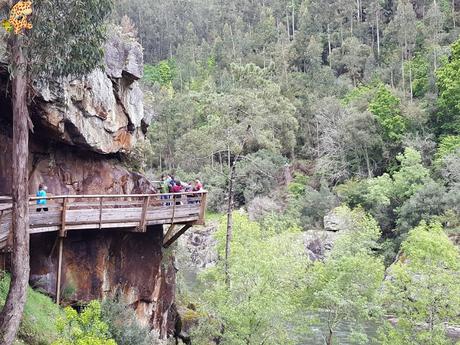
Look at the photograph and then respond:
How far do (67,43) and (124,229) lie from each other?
7294mm

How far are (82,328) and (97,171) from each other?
10199 millimetres

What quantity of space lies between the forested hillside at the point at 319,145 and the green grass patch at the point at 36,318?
7815 mm

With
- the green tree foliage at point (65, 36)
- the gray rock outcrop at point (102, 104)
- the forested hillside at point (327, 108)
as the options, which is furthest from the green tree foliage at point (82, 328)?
the forested hillside at point (327, 108)

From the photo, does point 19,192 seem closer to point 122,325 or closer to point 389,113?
point 122,325

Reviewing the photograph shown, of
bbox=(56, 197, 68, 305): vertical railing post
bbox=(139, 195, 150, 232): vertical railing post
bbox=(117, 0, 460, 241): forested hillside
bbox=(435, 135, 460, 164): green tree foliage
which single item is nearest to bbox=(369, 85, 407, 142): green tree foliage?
bbox=(117, 0, 460, 241): forested hillside

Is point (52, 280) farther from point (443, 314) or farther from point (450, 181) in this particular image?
point (450, 181)

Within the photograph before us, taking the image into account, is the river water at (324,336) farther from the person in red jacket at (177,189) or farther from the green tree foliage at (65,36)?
the green tree foliage at (65,36)

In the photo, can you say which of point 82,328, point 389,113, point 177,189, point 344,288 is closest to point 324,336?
point 344,288

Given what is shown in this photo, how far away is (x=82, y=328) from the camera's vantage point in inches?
434

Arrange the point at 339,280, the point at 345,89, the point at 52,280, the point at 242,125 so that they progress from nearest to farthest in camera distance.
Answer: the point at 52,280, the point at 339,280, the point at 242,125, the point at 345,89

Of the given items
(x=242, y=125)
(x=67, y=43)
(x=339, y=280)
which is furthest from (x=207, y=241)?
(x=67, y=43)

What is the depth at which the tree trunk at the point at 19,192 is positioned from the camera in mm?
12648

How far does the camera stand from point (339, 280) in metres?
24.4

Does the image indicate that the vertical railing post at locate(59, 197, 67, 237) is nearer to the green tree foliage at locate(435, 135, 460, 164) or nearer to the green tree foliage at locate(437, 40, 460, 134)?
the green tree foliage at locate(435, 135, 460, 164)
